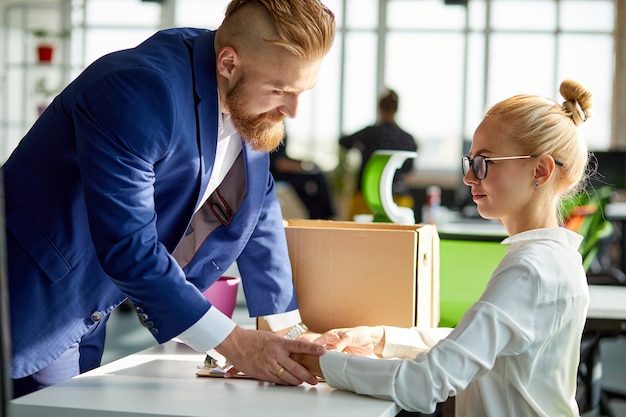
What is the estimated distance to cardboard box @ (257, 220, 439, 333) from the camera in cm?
187

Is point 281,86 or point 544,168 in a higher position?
point 281,86

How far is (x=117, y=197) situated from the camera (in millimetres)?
1419

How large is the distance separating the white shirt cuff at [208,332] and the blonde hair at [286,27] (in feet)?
1.72

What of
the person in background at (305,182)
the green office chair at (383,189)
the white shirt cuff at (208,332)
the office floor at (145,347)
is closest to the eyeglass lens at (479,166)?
the white shirt cuff at (208,332)

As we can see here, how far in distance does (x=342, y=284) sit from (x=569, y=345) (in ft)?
1.93

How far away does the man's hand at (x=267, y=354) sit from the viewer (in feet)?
4.76

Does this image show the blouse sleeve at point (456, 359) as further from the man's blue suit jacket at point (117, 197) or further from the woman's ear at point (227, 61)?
the woman's ear at point (227, 61)

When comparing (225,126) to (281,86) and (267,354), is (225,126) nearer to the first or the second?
(281,86)

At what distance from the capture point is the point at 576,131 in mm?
1633

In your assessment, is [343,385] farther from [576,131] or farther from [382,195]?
[382,195]

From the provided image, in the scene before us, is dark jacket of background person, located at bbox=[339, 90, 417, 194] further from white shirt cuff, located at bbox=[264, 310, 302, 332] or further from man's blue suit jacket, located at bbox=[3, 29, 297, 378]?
man's blue suit jacket, located at bbox=[3, 29, 297, 378]

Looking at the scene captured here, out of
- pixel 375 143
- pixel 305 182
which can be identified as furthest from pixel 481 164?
pixel 305 182

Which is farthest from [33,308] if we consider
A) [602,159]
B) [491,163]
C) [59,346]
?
[602,159]

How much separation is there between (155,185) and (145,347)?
381 centimetres
